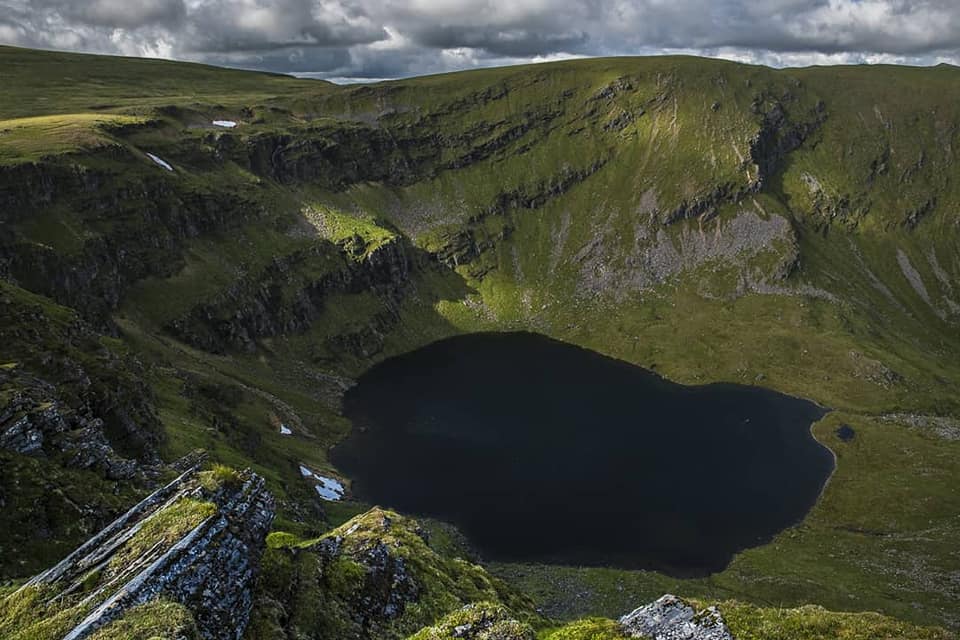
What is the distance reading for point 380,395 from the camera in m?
164

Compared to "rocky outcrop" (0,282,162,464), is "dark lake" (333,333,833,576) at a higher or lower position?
lower

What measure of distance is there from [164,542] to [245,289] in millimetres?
162491

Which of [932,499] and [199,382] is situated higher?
[199,382]

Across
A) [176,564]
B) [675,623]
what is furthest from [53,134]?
[675,623]

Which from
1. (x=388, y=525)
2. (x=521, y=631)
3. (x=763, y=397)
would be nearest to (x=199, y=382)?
(x=388, y=525)

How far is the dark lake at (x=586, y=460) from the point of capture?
4087 inches

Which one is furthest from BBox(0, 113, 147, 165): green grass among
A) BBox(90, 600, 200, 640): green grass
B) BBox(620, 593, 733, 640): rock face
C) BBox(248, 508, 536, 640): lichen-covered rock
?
BBox(620, 593, 733, 640): rock face

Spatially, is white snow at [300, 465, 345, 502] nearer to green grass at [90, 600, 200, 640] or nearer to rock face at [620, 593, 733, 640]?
rock face at [620, 593, 733, 640]

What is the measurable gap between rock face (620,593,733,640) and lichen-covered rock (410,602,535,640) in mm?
4560

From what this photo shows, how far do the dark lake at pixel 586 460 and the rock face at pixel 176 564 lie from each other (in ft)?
250

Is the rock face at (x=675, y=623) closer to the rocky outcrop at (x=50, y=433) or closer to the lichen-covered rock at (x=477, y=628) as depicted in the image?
the lichen-covered rock at (x=477, y=628)

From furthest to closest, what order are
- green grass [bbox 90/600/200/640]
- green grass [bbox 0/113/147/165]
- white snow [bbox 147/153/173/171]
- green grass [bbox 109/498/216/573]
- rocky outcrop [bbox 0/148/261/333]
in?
white snow [bbox 147/153/173/171] → green grass [bbox 0/113/147/165] → rocky outcrop [bbox 0/148/261/333] → green grass [bbox 109/498/216/573] → green grass [bbox 90/600/200/640]

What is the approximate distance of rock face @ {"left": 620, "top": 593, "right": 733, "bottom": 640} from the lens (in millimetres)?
24719

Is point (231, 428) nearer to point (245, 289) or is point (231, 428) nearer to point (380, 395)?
point (380, 395)
